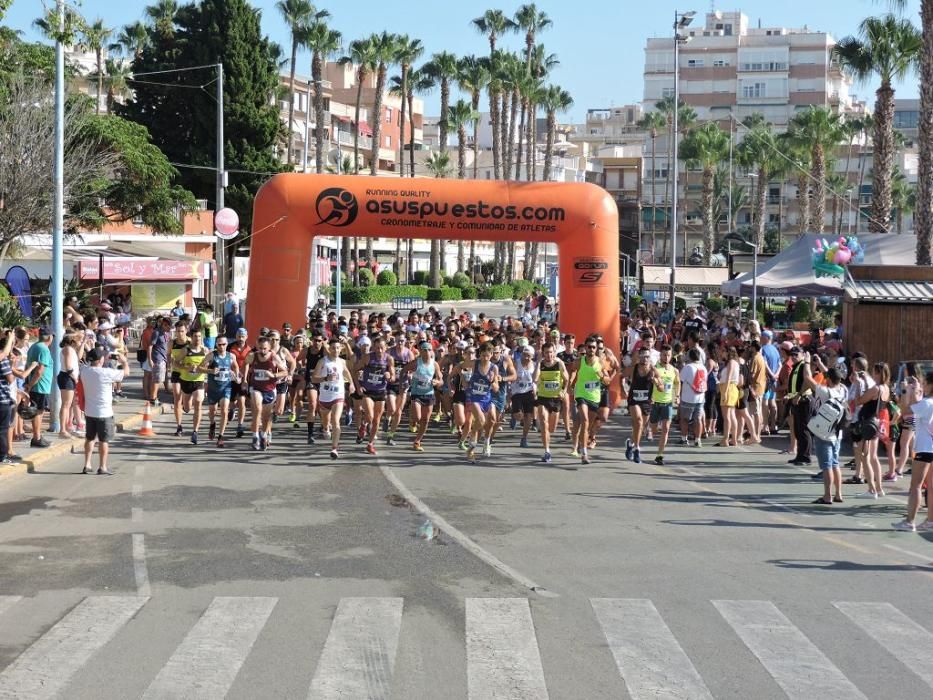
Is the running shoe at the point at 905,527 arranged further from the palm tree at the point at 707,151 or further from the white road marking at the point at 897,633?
the palm tree at the point at 707,151

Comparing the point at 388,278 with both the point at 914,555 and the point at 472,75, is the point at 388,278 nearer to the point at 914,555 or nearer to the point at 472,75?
the point at 472,75

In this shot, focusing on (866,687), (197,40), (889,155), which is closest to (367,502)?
(866,687)

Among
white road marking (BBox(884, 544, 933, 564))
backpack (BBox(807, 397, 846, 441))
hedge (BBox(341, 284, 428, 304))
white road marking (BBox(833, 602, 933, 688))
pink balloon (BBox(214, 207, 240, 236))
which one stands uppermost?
pink balloon (BBox(214, 207, 240, 236))

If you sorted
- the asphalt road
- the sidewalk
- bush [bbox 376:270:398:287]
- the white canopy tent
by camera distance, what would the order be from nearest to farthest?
1. the asphalt road
2. the sidewalk
3. the white canopy tent
4. bush [bbox 376:270:398:287]

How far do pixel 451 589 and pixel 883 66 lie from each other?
35.4m

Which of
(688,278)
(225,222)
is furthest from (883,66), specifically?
(225,222)

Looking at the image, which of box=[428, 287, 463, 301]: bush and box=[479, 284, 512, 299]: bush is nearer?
box=[428, 287, 463, 301]: bush

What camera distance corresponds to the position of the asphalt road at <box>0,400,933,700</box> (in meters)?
7.04

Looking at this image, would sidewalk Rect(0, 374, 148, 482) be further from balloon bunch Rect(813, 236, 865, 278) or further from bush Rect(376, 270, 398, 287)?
bush Rect(376, 270, 398, 287)

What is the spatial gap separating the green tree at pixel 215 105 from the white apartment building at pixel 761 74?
71.2 meters

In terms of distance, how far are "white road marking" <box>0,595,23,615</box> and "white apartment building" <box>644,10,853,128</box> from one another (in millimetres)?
115031

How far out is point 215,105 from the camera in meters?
54.2

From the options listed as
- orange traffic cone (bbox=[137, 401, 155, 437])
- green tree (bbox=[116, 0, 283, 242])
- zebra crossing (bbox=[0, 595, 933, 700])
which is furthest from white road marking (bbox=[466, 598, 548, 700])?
green tree (bbox=[116, 0, 283, 242])

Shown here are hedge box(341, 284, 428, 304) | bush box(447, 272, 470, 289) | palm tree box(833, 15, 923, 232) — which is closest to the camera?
palm tree box(833, 15, 923, 232)
